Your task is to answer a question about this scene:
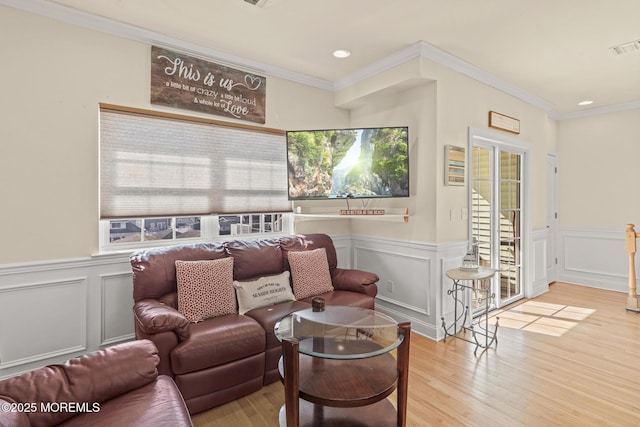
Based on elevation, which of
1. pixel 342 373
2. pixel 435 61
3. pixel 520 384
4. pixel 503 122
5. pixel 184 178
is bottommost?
pixel 520 384

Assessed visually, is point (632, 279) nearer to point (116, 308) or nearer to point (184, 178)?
point (184, 178)

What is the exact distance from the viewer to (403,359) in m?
1.76

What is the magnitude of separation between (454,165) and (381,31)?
4.85ft

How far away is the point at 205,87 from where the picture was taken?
3137 millimetres

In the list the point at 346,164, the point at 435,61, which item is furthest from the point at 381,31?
the point at 346,164

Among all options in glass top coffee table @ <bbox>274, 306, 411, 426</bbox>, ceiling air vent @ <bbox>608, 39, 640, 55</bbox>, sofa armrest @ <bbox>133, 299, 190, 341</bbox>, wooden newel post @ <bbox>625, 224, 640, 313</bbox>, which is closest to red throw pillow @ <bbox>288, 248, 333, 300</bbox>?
glass top coffee table @ <bbox>274, 306, 411, 426</bbox>

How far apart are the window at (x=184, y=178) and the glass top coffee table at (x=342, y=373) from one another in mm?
1569

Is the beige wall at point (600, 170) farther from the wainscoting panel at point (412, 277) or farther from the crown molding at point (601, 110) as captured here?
the wainscoting panel at point (412, 277)

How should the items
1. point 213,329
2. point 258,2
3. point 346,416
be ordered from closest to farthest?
1. point 346,416
2. point 213,329
3. point 258,2

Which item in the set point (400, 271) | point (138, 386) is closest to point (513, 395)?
point (400, 271)

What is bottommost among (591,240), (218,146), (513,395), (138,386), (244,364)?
(513,395)

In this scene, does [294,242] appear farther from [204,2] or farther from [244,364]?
[204,2]

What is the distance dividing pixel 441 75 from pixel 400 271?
2.05 m

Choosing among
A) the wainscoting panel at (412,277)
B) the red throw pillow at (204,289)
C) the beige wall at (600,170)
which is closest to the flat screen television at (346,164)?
the wainscoting panel at (412,277)
